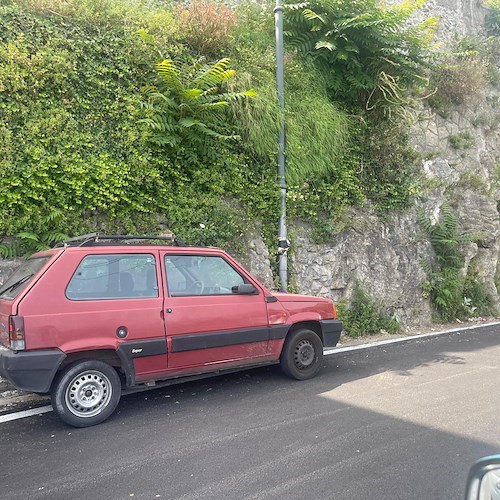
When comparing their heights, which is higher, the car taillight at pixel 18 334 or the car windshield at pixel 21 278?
the car windshield at pixel 21 278

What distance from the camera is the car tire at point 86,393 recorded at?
4328 millimetres

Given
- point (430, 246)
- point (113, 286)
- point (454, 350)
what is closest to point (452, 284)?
point (430, 246)

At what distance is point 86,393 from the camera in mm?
4488

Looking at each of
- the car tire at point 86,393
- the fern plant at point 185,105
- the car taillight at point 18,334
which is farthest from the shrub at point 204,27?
the car tire at point 86,393

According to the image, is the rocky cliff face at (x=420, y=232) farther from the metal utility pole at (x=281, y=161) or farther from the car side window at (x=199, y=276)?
the car side window at (x=199, y=276)

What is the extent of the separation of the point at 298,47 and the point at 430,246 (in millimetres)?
6159

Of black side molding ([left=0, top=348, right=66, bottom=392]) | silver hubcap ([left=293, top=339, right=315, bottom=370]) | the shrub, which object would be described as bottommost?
silver hubcap ([left=293, top=339, right=315, bottom=370])

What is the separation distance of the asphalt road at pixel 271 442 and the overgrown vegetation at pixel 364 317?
3.22m

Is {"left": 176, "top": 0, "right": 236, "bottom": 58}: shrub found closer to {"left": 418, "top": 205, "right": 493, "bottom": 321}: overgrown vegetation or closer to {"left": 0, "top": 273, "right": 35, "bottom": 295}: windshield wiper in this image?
{"left": 418, "top": 205, "right": 493, "bottom": 321}: overgrown vegetation

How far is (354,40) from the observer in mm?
10961

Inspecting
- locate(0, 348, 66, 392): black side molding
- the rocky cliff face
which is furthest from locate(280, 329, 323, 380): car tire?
the rocky cliff face

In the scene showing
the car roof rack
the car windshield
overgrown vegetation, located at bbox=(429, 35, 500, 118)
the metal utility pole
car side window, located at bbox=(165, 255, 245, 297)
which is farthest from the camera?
overgrown vegetation, located at bbox=(429, 35, 500, 118)

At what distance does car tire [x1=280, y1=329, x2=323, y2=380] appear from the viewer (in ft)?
19.4

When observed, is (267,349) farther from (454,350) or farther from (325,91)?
(325,91)
